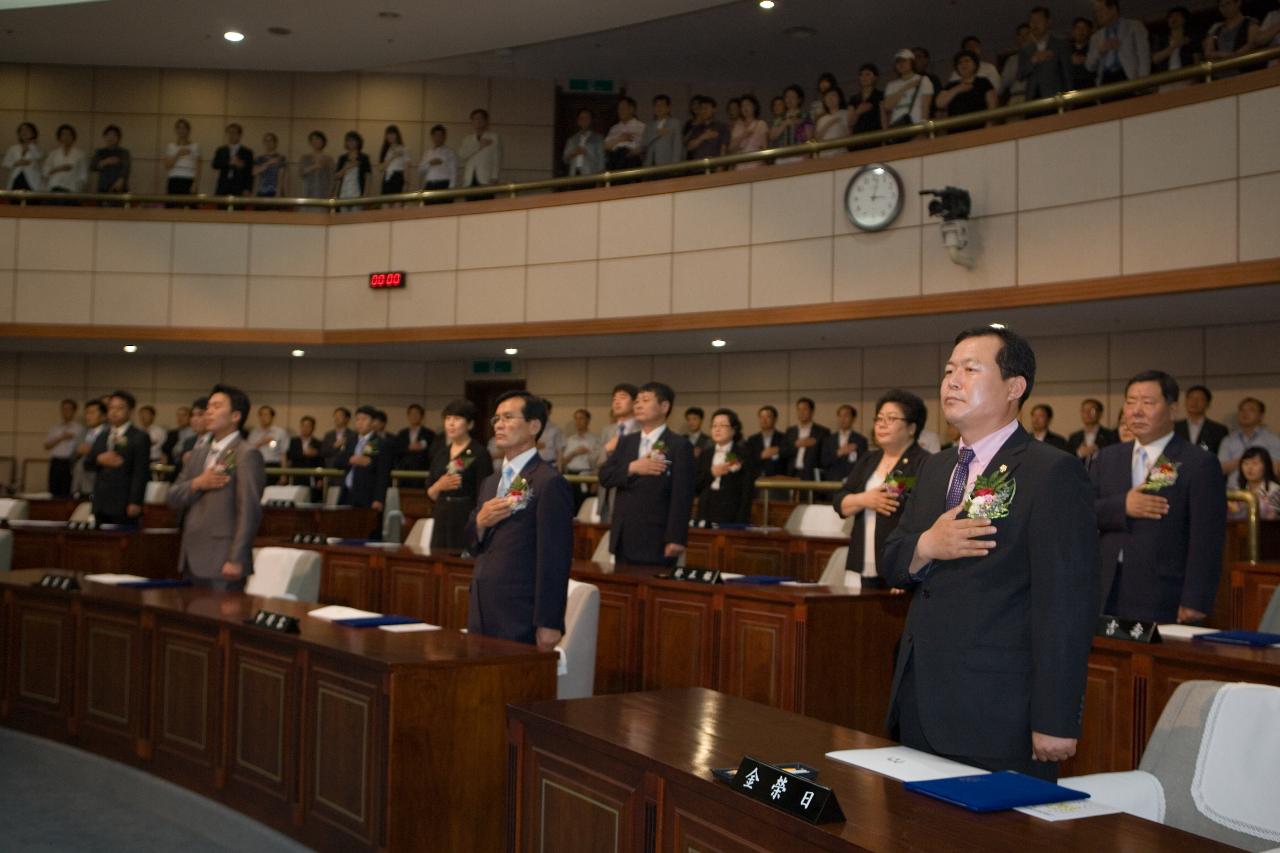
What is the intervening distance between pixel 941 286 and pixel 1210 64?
7.99ft

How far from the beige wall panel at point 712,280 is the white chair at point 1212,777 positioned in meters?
8.58

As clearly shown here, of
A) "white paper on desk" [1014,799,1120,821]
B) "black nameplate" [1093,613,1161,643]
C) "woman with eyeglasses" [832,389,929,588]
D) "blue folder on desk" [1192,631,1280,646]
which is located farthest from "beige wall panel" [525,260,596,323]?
"white paper on desk" [1014,799,1120,821]

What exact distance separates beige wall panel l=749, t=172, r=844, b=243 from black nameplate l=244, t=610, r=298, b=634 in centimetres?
706

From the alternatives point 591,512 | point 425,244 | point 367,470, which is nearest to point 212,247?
point 425,244

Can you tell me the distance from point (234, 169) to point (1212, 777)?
1298 centimetres

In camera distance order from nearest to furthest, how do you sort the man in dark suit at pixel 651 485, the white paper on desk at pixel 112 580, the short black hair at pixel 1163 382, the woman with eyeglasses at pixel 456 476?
1. the short black hair at pixel 1163 382
2. the white paper on desk at pixel 112 580
3. the man in dark suit at pixel 651 485
4. the woman with eyeglasses at pixel 456 476

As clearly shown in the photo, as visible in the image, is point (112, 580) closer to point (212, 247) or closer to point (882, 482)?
point (882, 482)

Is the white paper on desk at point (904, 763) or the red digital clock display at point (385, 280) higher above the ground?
the red digital clock display at point (385, 280)

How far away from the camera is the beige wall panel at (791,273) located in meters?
10.2

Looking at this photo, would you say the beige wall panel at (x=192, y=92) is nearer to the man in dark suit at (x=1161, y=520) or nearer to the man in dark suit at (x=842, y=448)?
the man in dark suit at (x=842, y=448)

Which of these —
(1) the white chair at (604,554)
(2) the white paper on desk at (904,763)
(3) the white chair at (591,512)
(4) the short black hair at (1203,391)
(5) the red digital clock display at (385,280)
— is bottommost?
(2) the white paper on desk at (904,763)

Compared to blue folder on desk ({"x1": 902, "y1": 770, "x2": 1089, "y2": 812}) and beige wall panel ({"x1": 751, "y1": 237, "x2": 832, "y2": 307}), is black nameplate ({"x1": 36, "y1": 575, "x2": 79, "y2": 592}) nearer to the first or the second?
blue folder on desk ({"x1": 902, "y1": 770, "x2": 1089, "y2": 812})

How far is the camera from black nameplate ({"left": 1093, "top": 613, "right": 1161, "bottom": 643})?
3.57 meters

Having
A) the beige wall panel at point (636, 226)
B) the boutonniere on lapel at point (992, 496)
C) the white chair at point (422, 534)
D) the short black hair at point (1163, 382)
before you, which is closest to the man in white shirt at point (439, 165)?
the beige wall panel at point (636, 226)
